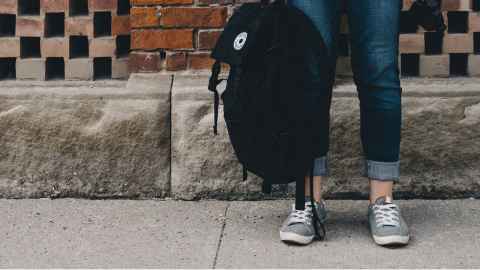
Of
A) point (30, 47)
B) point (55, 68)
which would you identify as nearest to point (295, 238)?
point (55, 68)

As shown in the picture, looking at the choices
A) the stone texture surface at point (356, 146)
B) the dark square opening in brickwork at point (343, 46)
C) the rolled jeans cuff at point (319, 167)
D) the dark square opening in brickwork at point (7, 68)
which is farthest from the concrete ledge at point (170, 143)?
the rolled jeans cuff at point (319, 167)

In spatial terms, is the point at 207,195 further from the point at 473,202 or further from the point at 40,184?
the point at 473,202

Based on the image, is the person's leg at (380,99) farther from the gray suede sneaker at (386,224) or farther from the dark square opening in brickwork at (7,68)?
the dark square opening in brickwork at (7,68)

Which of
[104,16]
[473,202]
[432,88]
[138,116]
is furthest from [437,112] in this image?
[104,16]

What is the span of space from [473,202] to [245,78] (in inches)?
47.5

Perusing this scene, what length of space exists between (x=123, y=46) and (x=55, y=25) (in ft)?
1.04

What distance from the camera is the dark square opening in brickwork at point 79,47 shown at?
12.4 feet

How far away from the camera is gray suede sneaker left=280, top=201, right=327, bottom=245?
2965mm

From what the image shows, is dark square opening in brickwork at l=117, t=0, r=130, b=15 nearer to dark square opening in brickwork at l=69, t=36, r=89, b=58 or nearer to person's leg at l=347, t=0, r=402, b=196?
Result: dark square opening in brickwork at l=69, t=36, r=89, b=58

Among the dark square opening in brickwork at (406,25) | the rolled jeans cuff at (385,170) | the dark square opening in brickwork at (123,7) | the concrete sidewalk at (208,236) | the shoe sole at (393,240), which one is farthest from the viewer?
the dark square opening in brickwork at (123,7)

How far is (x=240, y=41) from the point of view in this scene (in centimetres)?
287

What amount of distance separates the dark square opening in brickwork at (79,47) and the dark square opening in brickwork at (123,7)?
0.64 ft

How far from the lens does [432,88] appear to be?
Answer: 3.53 meters

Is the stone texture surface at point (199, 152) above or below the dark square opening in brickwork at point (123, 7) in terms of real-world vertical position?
below
